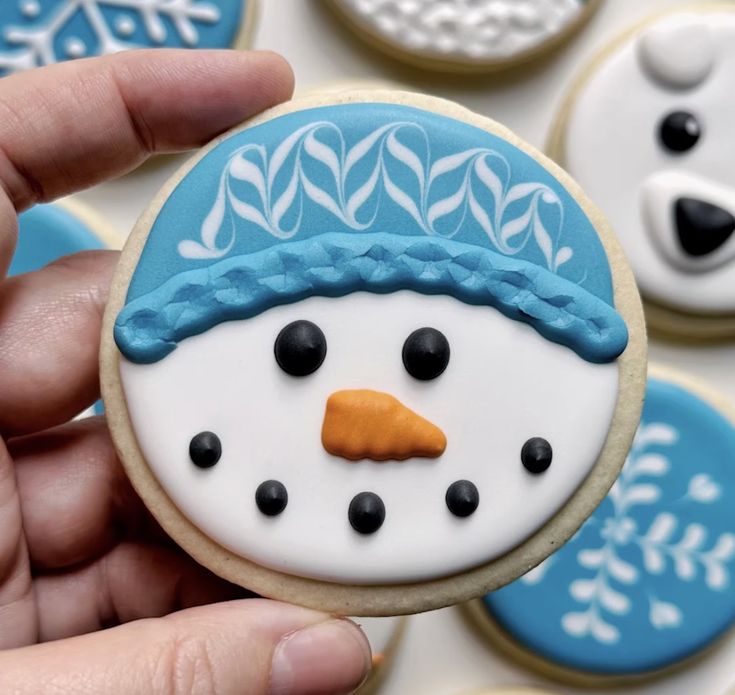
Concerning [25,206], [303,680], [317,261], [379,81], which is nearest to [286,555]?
[303,680]

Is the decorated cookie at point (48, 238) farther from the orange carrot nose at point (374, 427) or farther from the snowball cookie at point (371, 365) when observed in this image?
the orange carrot nose at point (374, 427)

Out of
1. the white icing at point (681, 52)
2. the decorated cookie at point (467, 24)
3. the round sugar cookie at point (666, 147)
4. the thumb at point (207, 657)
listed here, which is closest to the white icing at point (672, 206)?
the round sugar cookie at point (666, 147)

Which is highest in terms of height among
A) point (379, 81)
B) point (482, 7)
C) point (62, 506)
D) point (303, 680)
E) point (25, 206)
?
point (482, 7)

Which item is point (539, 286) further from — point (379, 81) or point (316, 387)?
point (379, 81)

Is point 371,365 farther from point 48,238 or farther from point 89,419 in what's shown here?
point 48,238

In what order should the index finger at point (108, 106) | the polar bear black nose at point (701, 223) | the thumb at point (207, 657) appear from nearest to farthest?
the thumb at point (207, 657) → the index finger at point (108, 106) → the polar bear black nose at point (701, 223)
